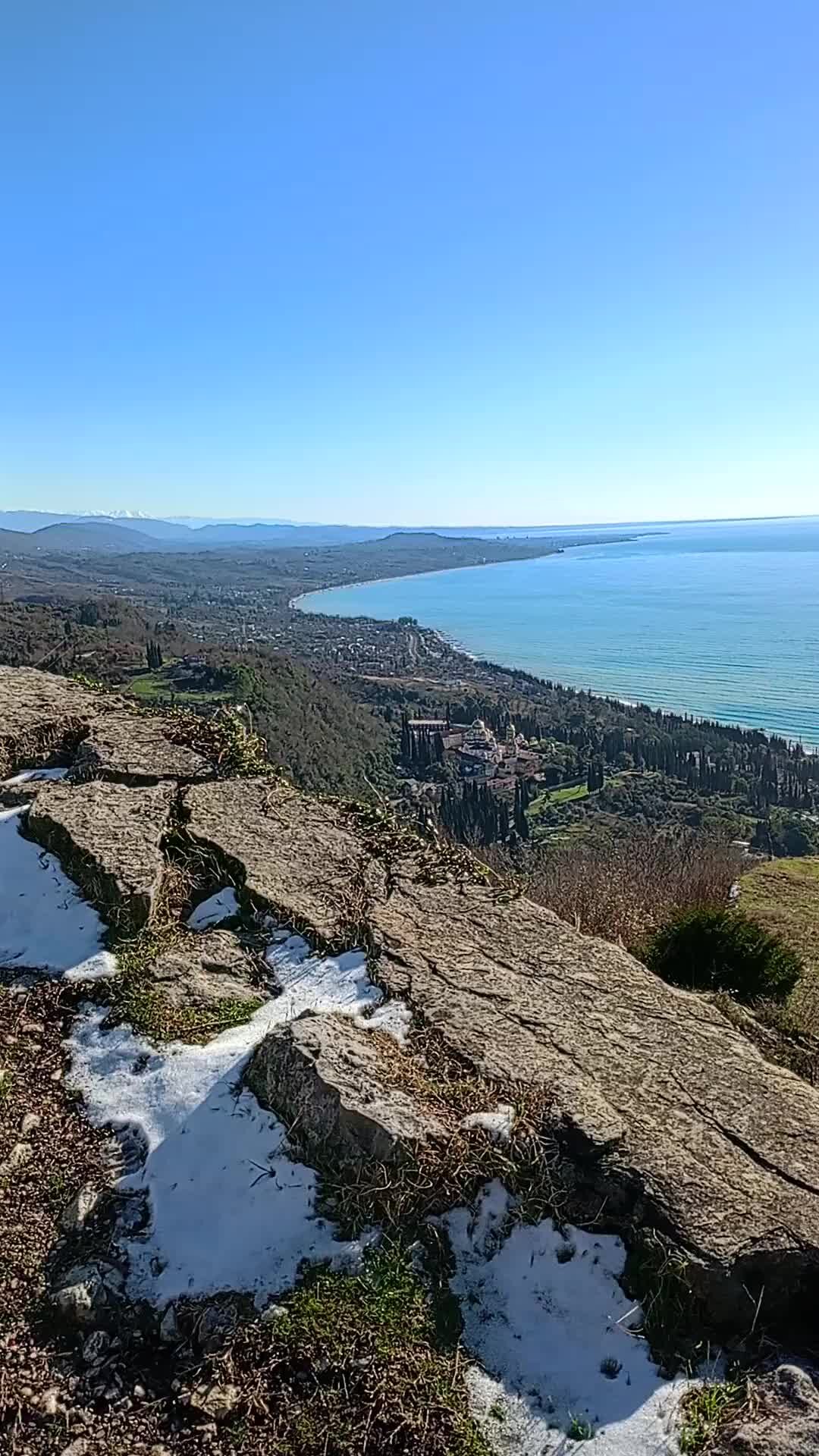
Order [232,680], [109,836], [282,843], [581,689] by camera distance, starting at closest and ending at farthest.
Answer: [109,836] → [282,843] → [232,680] → [581,689]

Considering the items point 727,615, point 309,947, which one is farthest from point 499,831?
point 727,615

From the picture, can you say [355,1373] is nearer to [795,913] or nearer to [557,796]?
[795,913]

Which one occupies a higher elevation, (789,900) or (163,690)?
(789,900)

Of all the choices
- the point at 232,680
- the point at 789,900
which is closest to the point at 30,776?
the point at 789,900

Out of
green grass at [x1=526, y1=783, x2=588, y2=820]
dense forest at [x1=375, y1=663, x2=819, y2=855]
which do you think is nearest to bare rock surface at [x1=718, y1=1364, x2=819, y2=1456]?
dense forest at [x1=375, y1=663, x2=819, y2=855]

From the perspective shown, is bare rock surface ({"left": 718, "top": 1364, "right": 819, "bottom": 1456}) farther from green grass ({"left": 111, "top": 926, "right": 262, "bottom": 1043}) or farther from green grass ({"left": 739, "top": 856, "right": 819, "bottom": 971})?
green grass ({"left": 739, "top": 856, "right": 819, "bottom": 971})

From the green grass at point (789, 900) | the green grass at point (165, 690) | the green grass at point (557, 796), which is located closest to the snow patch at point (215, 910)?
the green grass at point (789, 900)
